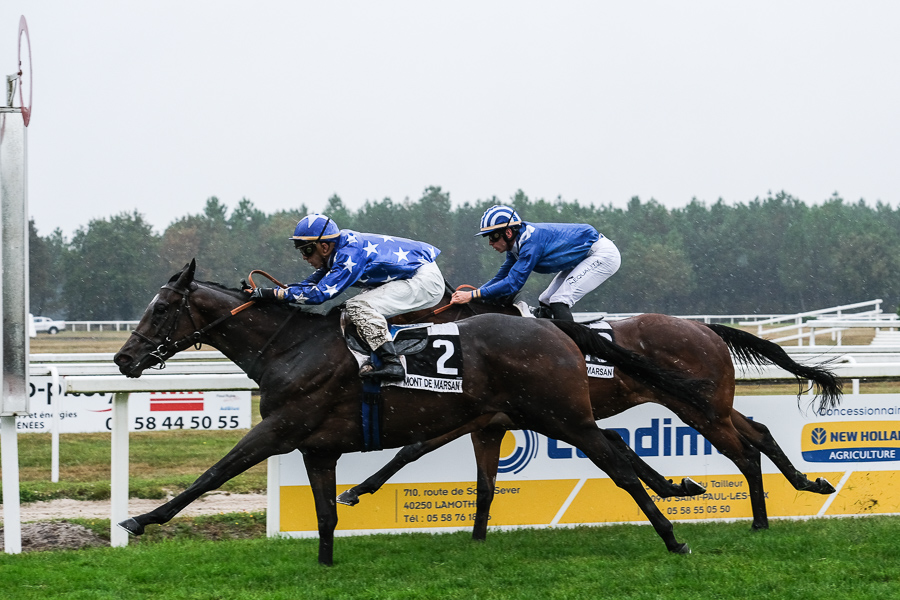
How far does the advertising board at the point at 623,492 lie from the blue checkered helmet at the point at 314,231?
1.35 m

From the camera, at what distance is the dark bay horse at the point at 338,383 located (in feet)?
15.8

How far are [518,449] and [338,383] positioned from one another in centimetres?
162

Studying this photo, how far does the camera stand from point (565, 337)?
500cm

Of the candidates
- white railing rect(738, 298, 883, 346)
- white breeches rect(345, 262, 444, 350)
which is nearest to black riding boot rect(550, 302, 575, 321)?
white breeches rect(345, 262, 444, 350)

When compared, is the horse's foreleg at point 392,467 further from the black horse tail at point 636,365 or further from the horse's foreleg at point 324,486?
the black horse tail at point 636,365

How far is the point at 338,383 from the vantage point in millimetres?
4820

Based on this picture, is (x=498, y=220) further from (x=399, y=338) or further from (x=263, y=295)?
(x=263, y=295)

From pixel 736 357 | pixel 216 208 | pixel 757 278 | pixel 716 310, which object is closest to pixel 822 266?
pixel 757 278

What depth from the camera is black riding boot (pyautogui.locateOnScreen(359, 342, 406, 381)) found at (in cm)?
474

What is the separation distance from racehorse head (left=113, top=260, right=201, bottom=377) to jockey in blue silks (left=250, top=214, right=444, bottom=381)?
34 centimetres

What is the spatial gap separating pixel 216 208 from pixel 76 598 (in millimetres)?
60832

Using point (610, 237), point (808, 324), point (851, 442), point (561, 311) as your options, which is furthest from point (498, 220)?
point (610, 237)

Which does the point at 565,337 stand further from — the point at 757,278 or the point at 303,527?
the point at 757,278

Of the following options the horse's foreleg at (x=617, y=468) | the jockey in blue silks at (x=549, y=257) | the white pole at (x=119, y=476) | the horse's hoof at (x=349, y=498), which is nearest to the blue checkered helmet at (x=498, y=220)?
the jockey in blue silks at (x=549, y=257)
